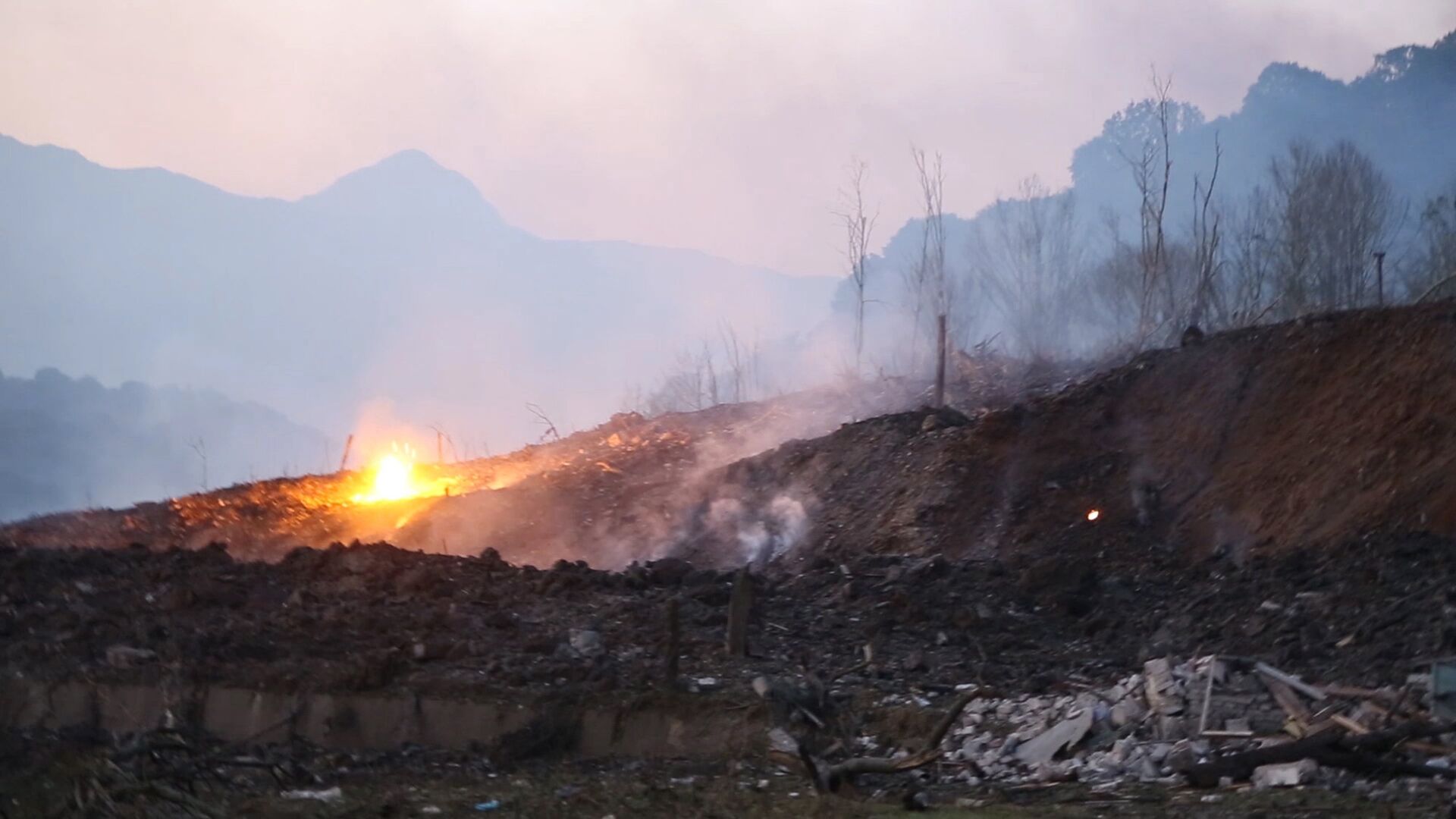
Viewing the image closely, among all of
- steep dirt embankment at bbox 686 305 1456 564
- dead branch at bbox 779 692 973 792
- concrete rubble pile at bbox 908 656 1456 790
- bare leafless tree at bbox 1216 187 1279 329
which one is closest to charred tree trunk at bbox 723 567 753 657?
concrete rubble pile at bbox 908 656 1456 790

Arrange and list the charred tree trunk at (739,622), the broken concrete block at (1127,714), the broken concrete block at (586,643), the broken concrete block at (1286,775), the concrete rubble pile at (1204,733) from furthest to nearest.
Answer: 1. the charred tree trunk at (739,622)
2. the broken concrete block at (586,643)
3. the broken concrete block at (1127,714)
4. the concrete rubble pile at (1204,733)
5. the broken concrete block at (1286,775)

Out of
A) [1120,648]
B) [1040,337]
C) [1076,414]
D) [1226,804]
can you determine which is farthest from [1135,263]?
[1226,804]

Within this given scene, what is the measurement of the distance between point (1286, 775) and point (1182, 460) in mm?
9042

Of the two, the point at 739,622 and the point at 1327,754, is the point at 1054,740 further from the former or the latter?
the point at 739,622

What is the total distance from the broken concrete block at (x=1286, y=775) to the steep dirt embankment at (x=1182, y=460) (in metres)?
5.76

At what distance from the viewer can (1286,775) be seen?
297 inches

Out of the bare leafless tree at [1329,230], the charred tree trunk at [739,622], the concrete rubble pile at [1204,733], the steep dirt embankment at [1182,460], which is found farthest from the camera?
the bare leafless tree at [1329,230]

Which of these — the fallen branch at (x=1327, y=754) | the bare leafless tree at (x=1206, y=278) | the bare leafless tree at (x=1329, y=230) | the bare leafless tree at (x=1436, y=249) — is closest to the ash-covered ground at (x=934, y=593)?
the fallen branch at (x=1327, y=754)

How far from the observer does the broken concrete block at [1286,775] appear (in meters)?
7.50

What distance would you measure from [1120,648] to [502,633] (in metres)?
6.01

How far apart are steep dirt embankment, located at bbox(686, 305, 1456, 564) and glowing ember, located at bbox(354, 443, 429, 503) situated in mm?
6808

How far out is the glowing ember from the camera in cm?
2319

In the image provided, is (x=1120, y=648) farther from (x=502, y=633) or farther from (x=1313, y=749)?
(x=502, y=633)

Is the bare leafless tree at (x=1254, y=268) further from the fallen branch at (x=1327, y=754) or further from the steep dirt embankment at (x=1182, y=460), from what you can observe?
→ the fallen branch at (x=1327, y=754)
